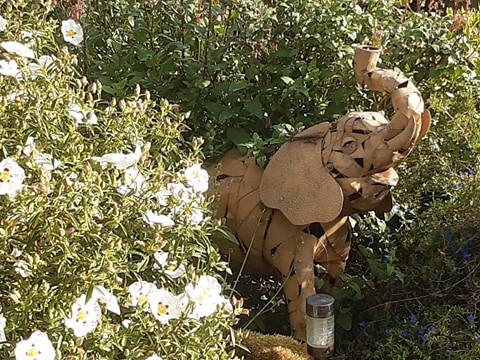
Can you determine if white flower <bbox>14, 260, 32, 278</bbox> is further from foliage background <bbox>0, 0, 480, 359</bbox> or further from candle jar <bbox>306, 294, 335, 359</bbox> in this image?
foliage background <bbox>0, 0, 480, 359</bbox>

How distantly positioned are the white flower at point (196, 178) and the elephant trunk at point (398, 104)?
69cm

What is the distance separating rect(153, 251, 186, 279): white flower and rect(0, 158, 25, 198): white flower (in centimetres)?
39

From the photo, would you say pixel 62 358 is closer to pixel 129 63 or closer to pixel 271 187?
pixel 271 187

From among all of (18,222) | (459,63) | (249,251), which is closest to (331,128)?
(249,251)

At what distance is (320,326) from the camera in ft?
8.24

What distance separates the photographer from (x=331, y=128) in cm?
269

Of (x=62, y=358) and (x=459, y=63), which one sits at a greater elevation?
(x=62, y=358)

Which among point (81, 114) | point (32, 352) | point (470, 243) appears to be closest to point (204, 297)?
point (32, 352)

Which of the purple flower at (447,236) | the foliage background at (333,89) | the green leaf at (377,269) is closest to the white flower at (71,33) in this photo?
the foliage background at (333,89)

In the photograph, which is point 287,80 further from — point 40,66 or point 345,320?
point 40,66

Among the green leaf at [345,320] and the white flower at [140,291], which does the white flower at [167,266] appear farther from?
the green leaf at [345,320]

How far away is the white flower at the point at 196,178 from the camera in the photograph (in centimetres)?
209

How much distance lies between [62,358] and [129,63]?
1687mm

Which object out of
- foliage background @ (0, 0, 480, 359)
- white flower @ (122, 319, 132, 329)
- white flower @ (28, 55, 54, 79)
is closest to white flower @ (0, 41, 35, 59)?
white flower @ (28, 55, 54, 79)
